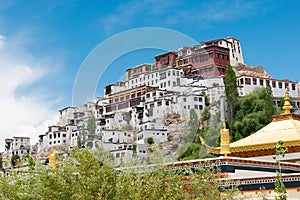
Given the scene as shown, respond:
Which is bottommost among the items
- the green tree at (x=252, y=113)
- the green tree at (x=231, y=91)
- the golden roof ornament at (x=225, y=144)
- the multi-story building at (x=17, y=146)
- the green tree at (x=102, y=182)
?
the green tree at (x=102, y=182)

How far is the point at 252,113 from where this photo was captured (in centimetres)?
4078

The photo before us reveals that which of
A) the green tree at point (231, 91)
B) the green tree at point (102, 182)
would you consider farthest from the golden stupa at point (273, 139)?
→ the green tree at point (231, 91)

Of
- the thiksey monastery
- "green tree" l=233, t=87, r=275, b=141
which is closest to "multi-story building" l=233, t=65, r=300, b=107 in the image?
the thiksey monastery

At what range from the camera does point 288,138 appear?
11.3 metres

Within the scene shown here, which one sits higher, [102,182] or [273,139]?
[273,139]

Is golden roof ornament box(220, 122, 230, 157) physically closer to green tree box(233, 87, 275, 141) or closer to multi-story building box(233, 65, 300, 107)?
green tree box(233, 87, 275, 141)

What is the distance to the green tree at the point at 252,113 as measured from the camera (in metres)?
38.9

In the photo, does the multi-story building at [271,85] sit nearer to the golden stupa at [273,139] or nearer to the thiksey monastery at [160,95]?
the thiksey monastery at [160,95]

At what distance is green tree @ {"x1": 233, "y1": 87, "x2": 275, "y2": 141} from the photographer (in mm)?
38938

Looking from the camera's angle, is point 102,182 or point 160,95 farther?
point 160,95

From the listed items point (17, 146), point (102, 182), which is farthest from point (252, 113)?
point (17, 146)

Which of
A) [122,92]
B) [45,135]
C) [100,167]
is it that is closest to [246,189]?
[100,167]

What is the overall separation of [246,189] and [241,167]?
0.55 meters

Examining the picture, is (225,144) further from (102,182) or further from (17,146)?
(17,146)
